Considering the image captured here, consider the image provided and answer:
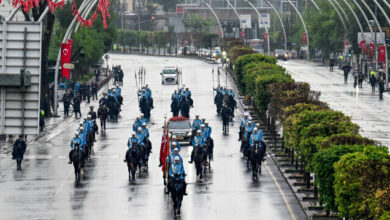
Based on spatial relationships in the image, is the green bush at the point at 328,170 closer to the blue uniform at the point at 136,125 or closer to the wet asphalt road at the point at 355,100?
the blue uniform at the point at 136,125

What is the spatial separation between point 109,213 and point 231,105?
29.6 m

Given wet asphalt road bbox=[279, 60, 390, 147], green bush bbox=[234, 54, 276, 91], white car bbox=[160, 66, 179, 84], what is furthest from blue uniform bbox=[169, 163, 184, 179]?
white car bbox=[160, 66, 179, 84]

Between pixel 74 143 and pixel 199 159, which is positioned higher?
pixel 74 143

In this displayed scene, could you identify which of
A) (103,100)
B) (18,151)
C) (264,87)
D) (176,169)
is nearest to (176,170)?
(176,169)

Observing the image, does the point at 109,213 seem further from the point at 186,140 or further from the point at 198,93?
the point at 198,93

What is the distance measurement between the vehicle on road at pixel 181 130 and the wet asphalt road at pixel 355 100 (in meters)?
9.09

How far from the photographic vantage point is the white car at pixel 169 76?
8554 cm

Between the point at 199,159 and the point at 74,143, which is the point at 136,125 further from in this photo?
the point at 199,159

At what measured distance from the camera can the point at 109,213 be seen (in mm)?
27703

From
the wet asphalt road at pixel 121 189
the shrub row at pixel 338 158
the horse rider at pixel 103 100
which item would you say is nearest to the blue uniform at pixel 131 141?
the wet asphalt road at pixel 121 189

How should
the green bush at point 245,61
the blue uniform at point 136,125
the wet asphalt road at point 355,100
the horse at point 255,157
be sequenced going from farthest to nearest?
the green bush at point 245,61 → the wet asphalt road at point 355,100 → the blue uniform at point 136,125 → the horse at point 255,157

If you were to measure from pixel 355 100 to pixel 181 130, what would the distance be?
2750 cm

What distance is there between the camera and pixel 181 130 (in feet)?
148

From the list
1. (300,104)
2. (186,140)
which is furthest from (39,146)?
(300,104)
